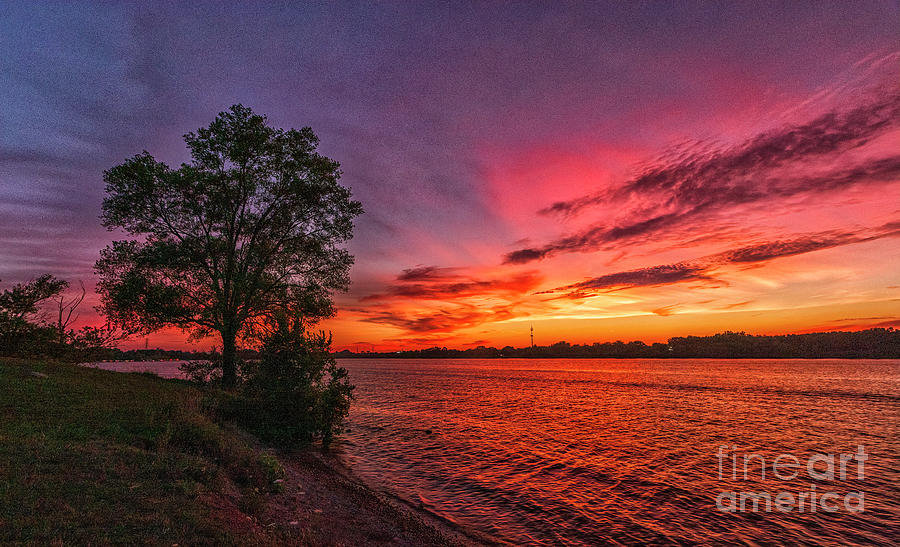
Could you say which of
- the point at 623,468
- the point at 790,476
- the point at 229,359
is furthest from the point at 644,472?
the point at 229,359

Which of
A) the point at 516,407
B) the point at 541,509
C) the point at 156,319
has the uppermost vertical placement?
the point at 156,319

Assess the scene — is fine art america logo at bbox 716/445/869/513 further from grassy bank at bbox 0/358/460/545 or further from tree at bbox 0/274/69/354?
tree at bbox 0/274/69/354

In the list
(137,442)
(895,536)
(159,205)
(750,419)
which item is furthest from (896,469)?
(159,205)

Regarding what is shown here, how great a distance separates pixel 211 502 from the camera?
8.73 m

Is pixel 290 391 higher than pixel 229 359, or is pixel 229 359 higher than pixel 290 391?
pixel 229 359

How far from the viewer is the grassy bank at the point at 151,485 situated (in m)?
6.81

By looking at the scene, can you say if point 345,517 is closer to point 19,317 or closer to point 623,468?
point 623,468

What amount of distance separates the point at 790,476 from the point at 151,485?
2654 cm

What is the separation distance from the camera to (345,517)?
11.6 metres

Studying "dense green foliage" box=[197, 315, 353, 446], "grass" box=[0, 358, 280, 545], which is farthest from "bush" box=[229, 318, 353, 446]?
"grass" box=[0, 358, 280, 545]

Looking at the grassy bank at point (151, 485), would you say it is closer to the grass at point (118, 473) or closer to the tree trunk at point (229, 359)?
the grass at point (118, 473)

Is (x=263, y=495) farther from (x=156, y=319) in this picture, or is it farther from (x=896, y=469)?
(x=896, y=469)

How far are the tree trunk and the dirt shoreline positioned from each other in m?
12.2

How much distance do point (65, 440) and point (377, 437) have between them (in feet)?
62.5
